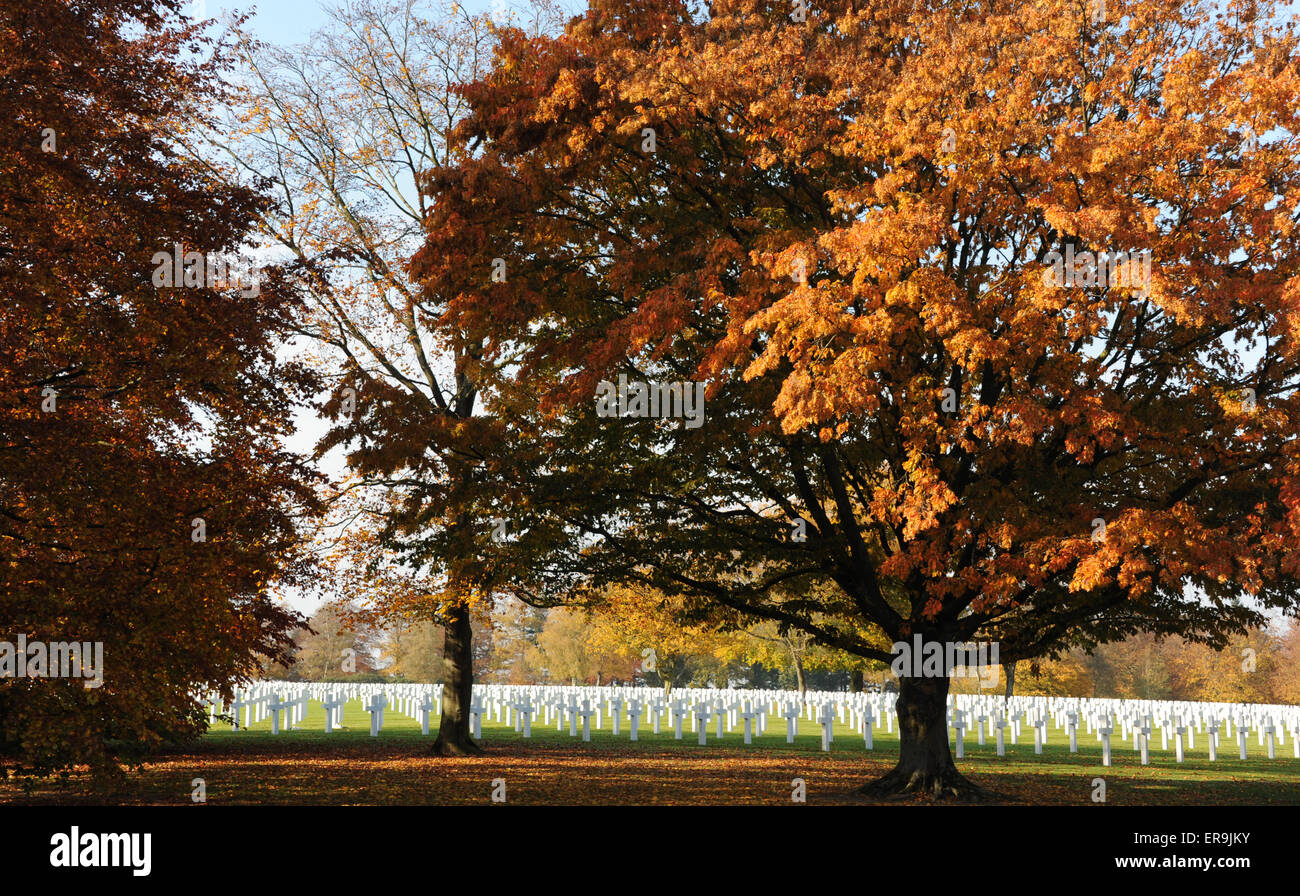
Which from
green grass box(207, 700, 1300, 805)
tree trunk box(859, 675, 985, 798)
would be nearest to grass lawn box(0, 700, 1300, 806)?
green grass box(207, 700, 1300, 805)

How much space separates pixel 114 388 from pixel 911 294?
30.5 ft

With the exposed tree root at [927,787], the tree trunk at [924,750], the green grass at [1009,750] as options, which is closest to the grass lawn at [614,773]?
the green grass at [1009,750]

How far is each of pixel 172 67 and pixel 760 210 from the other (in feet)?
27.6

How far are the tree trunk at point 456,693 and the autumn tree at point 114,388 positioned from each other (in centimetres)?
881

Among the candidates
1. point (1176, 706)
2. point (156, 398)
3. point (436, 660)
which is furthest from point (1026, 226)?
point (436, 660)

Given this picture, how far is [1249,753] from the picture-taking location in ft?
102

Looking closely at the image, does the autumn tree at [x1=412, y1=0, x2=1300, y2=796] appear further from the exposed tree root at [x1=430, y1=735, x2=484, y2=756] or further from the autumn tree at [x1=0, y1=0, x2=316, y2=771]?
the exposed tree root at [x1=430, y1=735, x2=484, y2=756]

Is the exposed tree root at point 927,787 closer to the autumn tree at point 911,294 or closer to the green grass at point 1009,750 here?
the autumn tree at point 911,294

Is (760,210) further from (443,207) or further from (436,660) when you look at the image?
(436,660)

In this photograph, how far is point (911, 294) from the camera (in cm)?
1091

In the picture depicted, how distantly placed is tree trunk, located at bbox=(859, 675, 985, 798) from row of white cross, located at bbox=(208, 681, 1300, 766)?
31.9 ft

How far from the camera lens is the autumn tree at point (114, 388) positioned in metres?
10.5

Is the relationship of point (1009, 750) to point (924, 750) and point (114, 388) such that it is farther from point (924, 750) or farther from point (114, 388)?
point (114, 388)

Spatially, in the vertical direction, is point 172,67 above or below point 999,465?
above
